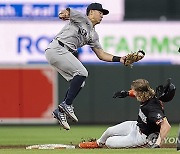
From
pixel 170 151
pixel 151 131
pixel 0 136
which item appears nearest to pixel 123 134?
pixel 151 131

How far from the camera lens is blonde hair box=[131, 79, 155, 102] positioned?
9.91 metres

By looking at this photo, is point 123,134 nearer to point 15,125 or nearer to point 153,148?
point 153,148

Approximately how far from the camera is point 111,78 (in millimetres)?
16953

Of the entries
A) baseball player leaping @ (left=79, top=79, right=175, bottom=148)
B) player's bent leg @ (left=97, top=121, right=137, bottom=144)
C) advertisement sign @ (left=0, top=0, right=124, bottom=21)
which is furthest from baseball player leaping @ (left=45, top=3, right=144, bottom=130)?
advertisement sign @ (left=0, top=0, right=124, bottom=21)

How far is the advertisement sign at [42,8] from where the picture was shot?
17.3 m

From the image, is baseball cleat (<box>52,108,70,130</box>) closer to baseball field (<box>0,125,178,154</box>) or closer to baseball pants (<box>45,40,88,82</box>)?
baseball pants (<box>45,40,88,82</box>)

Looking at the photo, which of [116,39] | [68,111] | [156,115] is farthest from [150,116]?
[116,39]

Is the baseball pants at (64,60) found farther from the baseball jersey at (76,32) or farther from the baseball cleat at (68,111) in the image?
the baseball cleat at (68,111)

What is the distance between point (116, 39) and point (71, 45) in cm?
754

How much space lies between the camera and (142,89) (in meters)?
9.93

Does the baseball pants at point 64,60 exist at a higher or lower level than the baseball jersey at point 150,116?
higher

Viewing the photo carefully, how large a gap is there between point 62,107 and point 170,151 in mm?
1522

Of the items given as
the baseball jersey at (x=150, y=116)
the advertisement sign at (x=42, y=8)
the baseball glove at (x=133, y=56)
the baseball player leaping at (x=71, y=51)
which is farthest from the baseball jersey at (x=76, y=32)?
the advertisement sign at (x=42, y=8)

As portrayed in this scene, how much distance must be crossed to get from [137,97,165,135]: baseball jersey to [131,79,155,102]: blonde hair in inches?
2.4
